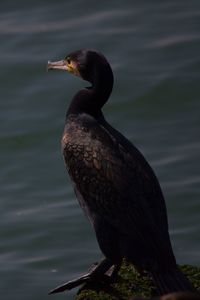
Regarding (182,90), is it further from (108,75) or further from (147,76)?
(108,75)

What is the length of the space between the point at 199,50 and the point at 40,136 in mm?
1953

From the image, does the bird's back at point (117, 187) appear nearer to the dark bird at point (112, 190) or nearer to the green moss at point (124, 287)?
the dark bird at point (112, 190)

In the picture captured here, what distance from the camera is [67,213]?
11.1 m

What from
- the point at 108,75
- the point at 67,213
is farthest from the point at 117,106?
the point at 108,75

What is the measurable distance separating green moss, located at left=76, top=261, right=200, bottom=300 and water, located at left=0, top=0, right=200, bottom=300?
87.6 inches

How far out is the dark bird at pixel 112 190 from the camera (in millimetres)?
7703

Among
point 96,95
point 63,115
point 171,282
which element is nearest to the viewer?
point 171,282

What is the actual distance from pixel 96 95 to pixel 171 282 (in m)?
1.43

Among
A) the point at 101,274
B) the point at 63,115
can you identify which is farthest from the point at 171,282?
the point at 63,115

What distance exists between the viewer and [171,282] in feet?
24.5

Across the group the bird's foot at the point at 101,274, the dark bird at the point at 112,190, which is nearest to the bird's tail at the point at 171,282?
the dark bird at the point at 112,190

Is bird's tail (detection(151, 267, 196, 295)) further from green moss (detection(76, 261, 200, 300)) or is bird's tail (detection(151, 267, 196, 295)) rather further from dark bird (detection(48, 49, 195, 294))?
green moss (detection(76, 261, 200, 300))

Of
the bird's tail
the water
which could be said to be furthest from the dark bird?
the water

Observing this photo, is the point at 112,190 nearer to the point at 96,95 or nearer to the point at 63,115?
the point at 96,95
